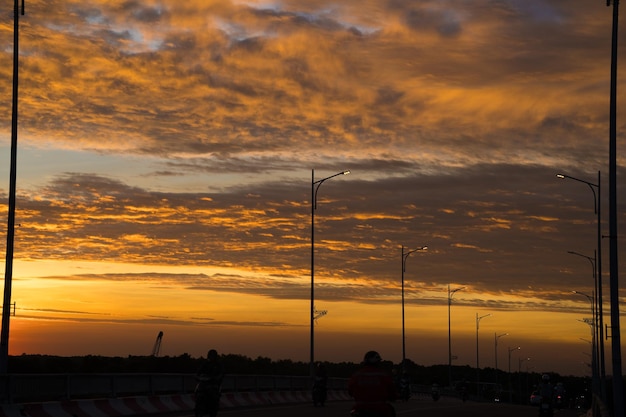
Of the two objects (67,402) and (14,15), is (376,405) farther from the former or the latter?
(14,15)

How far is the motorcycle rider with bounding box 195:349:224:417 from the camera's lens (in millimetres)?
26672

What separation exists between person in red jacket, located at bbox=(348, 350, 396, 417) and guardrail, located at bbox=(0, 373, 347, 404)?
1053 cm

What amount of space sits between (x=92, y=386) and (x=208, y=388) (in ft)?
11.6

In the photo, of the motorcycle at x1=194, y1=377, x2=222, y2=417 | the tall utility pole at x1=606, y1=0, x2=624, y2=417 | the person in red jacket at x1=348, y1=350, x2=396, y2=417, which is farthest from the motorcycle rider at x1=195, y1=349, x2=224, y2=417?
the person in red jacket at x1=348, y1=350, x2=396, y2=417

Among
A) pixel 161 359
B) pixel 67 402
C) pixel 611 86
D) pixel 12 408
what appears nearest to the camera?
pixel 12 408

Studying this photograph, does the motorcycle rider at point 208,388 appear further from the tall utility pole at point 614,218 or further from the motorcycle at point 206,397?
the tall utility pole at point 614,218

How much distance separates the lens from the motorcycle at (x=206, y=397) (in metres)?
26.7

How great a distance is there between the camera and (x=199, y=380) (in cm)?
2680

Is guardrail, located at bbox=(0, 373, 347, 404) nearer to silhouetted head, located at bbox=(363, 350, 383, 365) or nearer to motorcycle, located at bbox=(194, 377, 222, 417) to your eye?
motorcycle, located at bbox=(194, 377, 222, 417)

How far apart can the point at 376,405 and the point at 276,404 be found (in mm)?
28625

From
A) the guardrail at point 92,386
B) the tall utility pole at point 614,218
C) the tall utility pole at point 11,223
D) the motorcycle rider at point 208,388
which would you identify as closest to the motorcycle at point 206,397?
the motorcycle rider at point 208,388

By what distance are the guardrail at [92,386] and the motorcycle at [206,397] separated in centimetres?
309

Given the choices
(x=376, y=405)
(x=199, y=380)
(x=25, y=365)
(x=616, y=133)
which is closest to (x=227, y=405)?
(x=199, y=380)

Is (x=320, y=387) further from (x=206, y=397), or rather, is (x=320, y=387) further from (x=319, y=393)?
(x=206, y=397)
